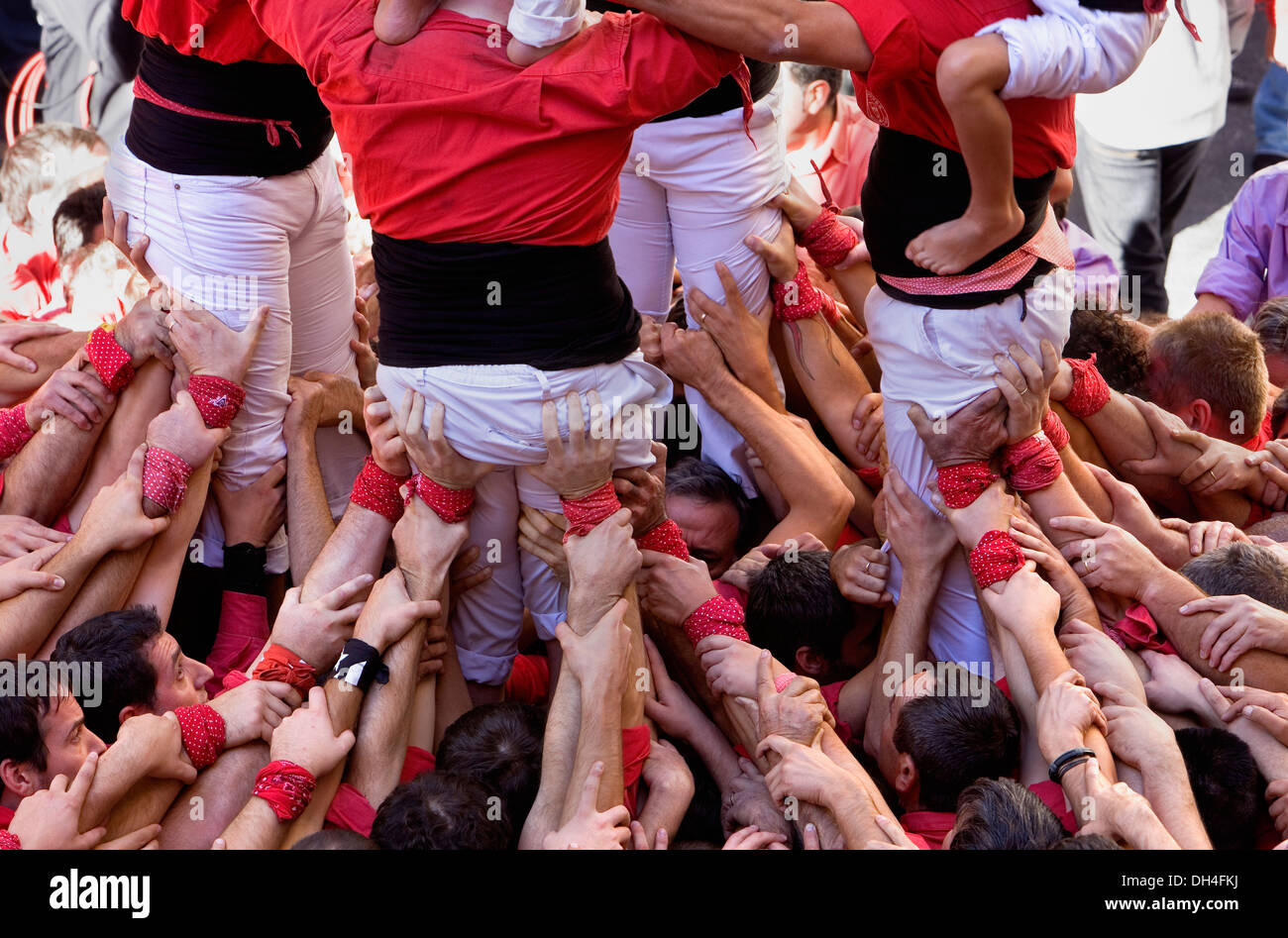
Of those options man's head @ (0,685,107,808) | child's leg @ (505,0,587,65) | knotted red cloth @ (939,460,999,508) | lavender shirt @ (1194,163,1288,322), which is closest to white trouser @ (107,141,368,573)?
man's head @ (0,685,107,808)

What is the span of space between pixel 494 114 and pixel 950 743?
140 centimetres

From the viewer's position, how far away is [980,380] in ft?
8.90

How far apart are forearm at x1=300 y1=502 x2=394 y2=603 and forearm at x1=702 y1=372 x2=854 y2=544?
3.03ft

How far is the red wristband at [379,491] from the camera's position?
2.89 meters

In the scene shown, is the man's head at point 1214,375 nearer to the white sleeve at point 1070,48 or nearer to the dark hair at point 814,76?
the white sleeve at point 1070,48

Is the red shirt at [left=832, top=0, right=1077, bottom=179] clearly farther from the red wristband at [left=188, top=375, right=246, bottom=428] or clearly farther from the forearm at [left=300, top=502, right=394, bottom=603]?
the red wristband at [left=188, top=375, right=246, bottom=428]

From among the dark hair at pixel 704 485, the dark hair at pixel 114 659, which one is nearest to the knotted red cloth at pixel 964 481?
the dark hair at pixel 704 485

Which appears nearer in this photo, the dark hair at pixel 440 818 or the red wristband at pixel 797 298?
the dark hair at pixel 440 818

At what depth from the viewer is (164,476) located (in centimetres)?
296

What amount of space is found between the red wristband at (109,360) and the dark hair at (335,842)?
4.56 feet

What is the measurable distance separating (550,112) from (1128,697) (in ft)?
5.07
